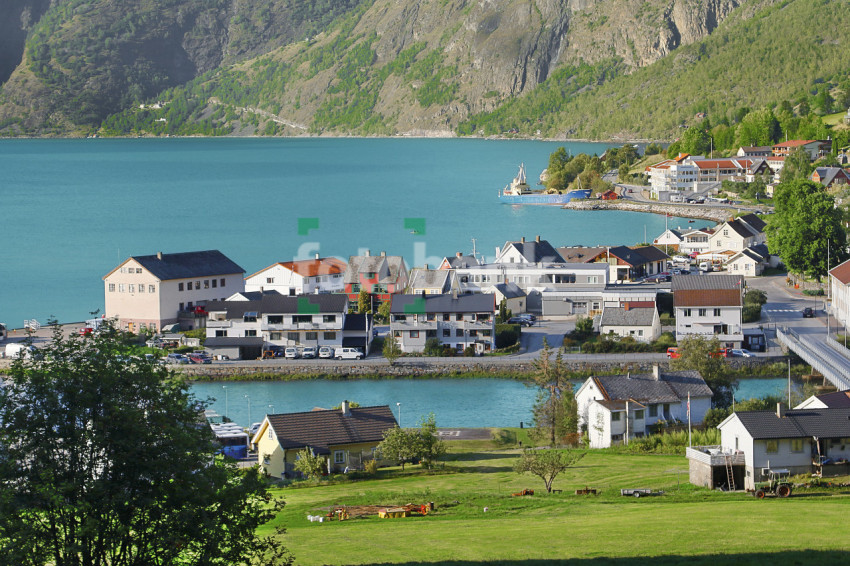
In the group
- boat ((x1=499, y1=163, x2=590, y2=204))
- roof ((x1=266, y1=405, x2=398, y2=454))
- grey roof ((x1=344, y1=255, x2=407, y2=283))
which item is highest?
boat ((x1=499, y1=163, x2=590, y2=204))

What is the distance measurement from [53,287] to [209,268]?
17.3 m

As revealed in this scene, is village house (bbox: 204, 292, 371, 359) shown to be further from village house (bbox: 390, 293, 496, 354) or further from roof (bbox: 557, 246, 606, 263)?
roof (bbox: 557, 246, 606, 263)

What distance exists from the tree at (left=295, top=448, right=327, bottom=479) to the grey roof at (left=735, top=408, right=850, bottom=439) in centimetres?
686

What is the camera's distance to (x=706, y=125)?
9344 cm

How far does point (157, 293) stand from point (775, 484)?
70.7 ft

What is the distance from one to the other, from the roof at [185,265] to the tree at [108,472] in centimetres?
2287

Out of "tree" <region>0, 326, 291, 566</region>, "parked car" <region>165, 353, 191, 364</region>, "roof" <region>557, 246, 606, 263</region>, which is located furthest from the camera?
"roof" <region>557, 246, 606, 263</region>

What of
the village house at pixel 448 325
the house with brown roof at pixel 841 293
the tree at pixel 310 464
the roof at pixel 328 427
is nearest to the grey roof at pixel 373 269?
the village house at pixel 448 325

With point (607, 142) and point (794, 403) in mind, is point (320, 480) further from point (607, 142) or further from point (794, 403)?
point (607, 142)

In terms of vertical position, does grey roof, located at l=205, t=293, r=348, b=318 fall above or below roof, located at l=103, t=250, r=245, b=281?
below

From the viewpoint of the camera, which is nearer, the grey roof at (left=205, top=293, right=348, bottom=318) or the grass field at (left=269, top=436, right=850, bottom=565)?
the grass field at (left=269, top=436, right=850, bottom=565)

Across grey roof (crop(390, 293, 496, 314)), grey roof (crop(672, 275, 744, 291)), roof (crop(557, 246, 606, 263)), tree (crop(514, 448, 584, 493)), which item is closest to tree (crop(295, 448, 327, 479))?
tree (crop(514, 448, 584, 493))

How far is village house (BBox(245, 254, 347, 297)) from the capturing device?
122 feet

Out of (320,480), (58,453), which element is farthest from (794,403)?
(58,453)
